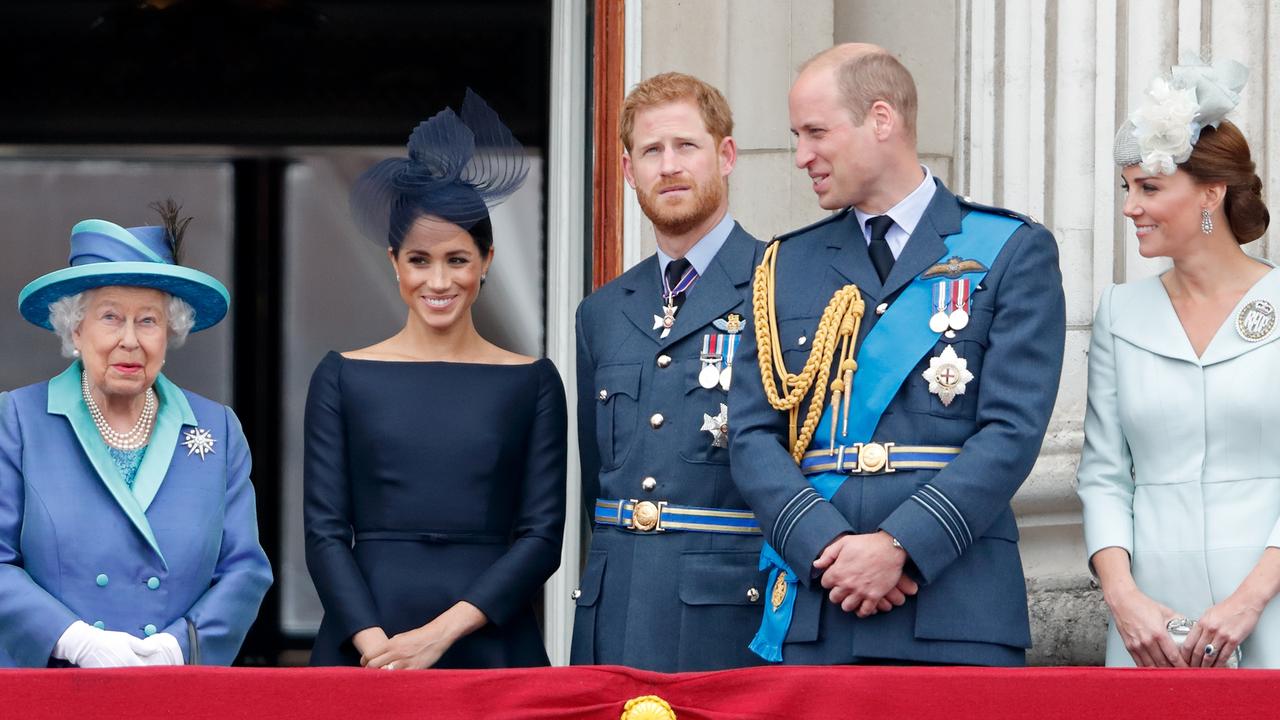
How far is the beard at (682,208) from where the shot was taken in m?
3.75

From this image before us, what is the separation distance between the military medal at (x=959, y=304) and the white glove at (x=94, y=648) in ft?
4.72

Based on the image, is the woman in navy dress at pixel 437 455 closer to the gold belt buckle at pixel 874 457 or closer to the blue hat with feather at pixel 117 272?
the blue hat with feather at pixel 117 272

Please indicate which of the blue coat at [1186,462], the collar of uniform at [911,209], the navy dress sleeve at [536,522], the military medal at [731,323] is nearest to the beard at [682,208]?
the military medal at [731,323]

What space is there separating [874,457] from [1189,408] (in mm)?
572

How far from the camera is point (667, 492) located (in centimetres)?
361

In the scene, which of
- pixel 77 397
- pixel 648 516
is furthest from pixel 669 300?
pixel 77 397

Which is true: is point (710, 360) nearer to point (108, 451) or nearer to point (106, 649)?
point (108, 451)

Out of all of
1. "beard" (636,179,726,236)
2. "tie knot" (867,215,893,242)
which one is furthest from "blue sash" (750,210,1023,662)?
"beard" (636,179,726,236)

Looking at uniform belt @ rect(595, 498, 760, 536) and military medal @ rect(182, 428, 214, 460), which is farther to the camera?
uniform belt @ rect(595, 498, 760, 536)

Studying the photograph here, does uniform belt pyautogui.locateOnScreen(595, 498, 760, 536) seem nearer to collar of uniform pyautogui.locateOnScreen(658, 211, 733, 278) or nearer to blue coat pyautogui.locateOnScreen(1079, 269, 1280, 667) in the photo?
collar of uniform pyautogui.locateOnScreen(658, 211, 733, 278)

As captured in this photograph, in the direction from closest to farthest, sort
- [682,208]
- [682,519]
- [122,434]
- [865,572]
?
[865,572] → [122,434] → [682,519] → [682,208]

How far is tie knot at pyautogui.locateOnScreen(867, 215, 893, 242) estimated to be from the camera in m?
3.39

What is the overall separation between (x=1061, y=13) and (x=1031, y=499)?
121 cm

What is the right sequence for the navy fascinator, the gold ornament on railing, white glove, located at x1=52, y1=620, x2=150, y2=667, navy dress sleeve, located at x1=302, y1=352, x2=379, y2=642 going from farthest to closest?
the navy fascinator
navy dress sleeve, located at x1=302, y1=352, x2=379, y2=642
white glove, located at x1=52, y1=620, x2=150, y2=667
the gold ornament on railing
